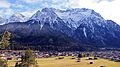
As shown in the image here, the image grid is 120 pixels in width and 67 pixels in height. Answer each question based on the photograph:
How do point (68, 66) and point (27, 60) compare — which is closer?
point (27, 60)

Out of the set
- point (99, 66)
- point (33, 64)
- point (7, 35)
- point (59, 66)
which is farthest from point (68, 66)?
point (7, 35)

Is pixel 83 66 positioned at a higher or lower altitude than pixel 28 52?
lower

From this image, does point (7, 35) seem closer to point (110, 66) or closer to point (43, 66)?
point (43, 66)

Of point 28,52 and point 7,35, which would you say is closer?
point 7,35

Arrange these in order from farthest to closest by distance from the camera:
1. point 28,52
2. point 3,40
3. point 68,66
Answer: point 68,66 < point 28,52 < point 3,40

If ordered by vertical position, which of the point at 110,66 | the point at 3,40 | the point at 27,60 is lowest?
the point at 110,66

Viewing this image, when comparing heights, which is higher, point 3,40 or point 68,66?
point 3,40

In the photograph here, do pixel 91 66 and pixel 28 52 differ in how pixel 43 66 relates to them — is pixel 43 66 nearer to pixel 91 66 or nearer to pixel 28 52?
pixel 91 66

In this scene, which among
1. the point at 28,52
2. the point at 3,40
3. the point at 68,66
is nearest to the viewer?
the point at 3,40

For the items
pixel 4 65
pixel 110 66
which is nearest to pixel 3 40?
pixel 4 65
